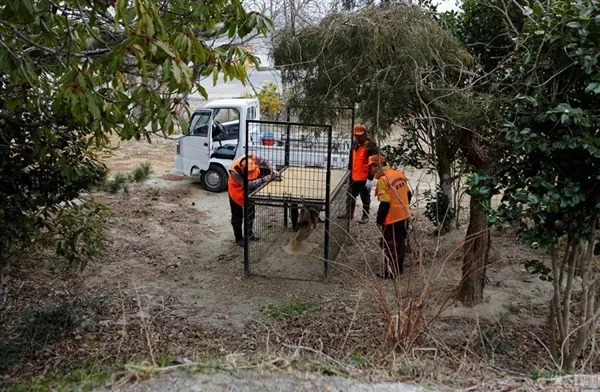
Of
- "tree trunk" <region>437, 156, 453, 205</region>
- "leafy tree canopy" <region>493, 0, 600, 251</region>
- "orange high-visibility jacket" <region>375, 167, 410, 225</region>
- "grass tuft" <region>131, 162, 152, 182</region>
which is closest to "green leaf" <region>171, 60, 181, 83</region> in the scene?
"leafy tree canopy" <region>493, 0, 600, 251</region>

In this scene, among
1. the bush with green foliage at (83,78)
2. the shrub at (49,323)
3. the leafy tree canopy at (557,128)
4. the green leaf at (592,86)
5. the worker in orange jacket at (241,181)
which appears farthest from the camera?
the worker in orange jacket at (241,181)

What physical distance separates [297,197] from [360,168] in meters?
2.66

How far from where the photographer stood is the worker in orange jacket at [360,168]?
29.1 feet

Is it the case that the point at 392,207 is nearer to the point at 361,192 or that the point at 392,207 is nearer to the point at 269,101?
the point at 361,192

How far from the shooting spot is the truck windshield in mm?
12547

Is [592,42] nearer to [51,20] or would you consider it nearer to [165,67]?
[165,67]

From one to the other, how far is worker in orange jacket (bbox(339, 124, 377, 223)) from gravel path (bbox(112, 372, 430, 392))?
5523 mm

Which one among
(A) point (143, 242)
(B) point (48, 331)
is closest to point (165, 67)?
(B) point (48, 331)

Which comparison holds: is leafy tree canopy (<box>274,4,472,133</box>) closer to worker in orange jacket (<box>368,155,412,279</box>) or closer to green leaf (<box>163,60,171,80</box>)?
worker in orange jacket (<box>368,155,412,279</box>)

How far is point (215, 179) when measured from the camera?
12.7 m

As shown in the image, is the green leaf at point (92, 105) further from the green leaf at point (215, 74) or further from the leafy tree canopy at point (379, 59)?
the leafy tree canopy at point (379, 59)

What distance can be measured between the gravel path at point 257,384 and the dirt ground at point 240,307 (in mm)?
338

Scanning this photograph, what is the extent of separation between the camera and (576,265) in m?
5.07

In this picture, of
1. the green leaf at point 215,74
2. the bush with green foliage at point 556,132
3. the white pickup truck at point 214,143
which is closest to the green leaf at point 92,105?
the green leaf at point 215,74
